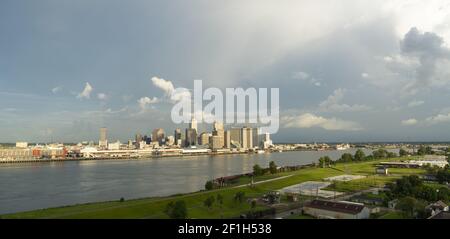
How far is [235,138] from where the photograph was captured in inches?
1368

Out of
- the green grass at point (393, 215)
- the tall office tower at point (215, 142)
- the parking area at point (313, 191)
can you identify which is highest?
the tall office tower at point (215, 142)

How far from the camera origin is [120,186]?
776 cm

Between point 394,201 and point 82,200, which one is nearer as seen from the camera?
point 394,201

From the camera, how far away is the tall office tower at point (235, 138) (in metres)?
33.3

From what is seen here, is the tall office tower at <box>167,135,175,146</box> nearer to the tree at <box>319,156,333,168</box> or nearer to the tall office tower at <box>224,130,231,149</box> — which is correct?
the tall office tower at <box>224,130,231,149</box>

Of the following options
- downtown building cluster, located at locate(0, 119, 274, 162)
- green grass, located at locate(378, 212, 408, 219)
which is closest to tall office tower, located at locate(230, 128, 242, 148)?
downtown building cluster, located at locate(0, 119, 274, 162)

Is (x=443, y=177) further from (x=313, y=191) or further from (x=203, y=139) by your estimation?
(x=203, y=139)

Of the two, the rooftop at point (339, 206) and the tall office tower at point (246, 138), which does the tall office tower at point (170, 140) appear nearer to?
the tall office tower at point (246, 138)

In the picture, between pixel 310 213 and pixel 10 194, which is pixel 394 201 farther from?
pixel 10 194

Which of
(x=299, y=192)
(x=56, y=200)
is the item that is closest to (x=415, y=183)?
(x=299, y=192)

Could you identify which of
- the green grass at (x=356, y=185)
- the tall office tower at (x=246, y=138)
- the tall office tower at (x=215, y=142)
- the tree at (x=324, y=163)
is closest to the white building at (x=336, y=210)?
the green grass at (x=356, y=185)
